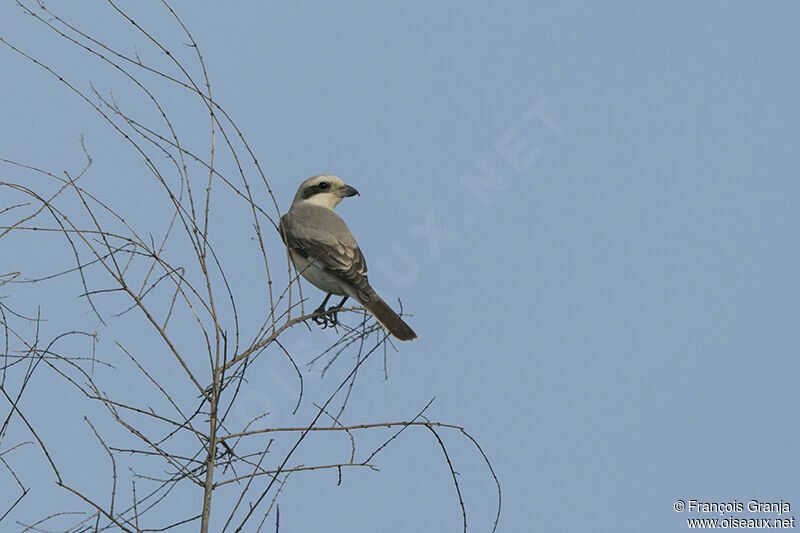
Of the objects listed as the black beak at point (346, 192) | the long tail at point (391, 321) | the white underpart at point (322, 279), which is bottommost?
the long tail at point (391, 321)

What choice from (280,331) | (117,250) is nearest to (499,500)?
(280,331)

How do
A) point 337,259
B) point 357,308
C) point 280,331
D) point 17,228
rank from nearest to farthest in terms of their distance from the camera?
point 17,228, point 280,331, point 357,308, point 337,259

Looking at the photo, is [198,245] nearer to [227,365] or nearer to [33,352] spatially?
[227,365]

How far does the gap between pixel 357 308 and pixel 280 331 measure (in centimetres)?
218

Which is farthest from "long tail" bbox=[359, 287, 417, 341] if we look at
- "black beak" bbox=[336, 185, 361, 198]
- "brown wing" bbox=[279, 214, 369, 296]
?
"black beak" bbox=[336, 185, 361, 198]

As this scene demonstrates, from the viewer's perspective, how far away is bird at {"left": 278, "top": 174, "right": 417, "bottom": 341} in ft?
23.6

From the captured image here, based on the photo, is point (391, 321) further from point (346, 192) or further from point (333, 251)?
point (346, 192)

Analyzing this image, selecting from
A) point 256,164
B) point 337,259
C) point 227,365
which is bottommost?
point 227,365

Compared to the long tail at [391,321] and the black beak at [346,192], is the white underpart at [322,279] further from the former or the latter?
the black beak at [346,192]

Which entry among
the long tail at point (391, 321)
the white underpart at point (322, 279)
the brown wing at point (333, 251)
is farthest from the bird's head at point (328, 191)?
the long tail at point (391, 321)

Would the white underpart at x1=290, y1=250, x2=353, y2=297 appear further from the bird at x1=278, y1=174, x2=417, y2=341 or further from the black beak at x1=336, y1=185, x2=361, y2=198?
the black beak at x1=336, y1=185, x2=361, y2=198

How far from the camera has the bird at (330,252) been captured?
7195 millimetres

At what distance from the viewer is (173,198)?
387 centimetres

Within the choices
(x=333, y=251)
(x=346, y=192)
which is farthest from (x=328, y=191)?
(x=333, y=251)
